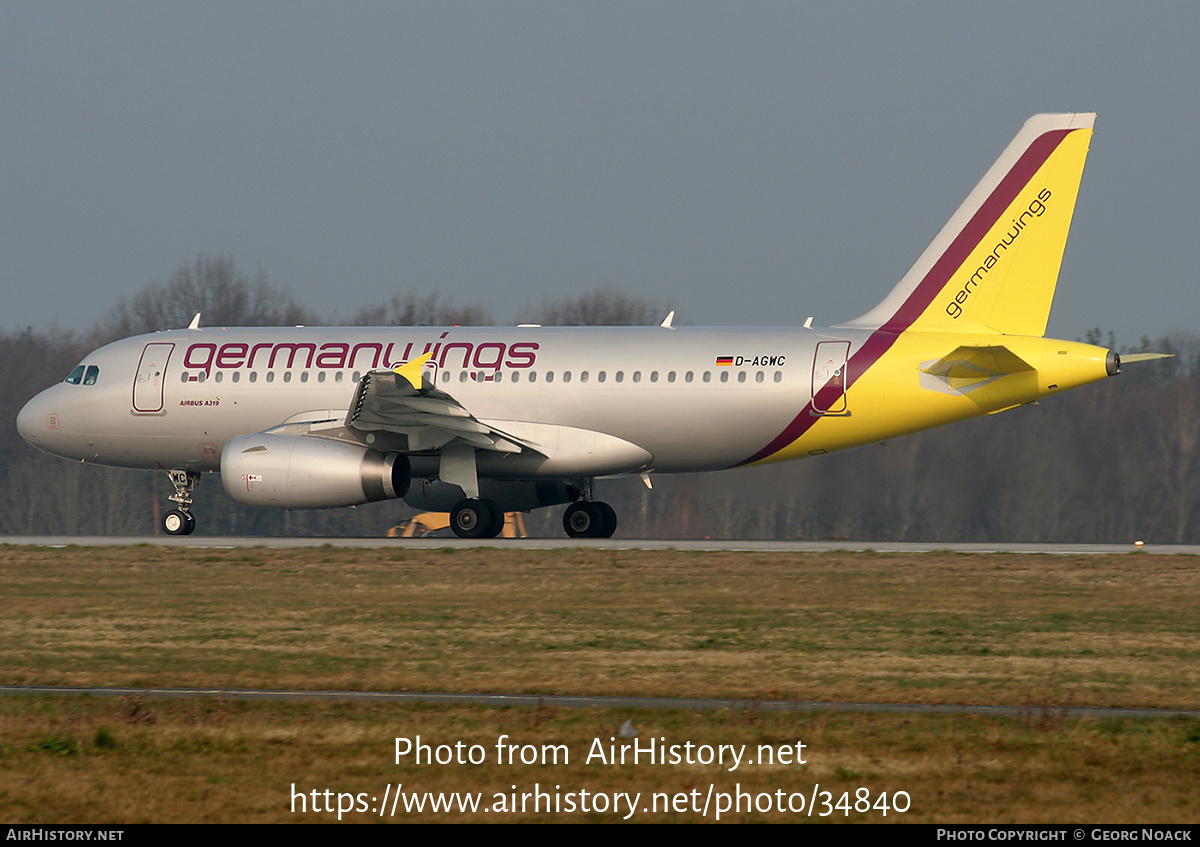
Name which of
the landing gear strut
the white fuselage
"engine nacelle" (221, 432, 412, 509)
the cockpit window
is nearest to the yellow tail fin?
the white fuselage

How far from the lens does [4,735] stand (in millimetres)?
10383

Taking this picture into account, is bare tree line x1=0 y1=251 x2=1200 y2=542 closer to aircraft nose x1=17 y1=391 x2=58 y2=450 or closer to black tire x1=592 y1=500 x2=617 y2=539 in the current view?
black tire x1=592 y1=500 x2=617 y2=539

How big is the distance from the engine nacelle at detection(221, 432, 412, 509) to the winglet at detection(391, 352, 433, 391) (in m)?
1.66

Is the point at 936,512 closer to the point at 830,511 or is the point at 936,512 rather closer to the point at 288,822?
the point at 830,511

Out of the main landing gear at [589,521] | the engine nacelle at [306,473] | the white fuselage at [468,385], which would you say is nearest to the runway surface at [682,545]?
the main landing gear at [589,521]

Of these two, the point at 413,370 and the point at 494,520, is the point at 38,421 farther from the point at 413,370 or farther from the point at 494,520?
the point at 494,520

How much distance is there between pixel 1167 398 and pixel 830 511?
47.0 feet

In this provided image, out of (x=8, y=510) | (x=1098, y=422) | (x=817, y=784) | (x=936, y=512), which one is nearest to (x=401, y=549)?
(x=936, y=512)

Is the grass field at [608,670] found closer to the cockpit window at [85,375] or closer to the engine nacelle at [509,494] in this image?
the engine nacelle at [509,494]

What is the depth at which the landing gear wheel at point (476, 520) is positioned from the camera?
28.6m

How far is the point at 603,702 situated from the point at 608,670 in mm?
1712

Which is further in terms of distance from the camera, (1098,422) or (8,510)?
(8,510)

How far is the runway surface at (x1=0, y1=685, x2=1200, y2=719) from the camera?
11133 millimetres

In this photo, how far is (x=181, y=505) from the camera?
3183 centimetres
